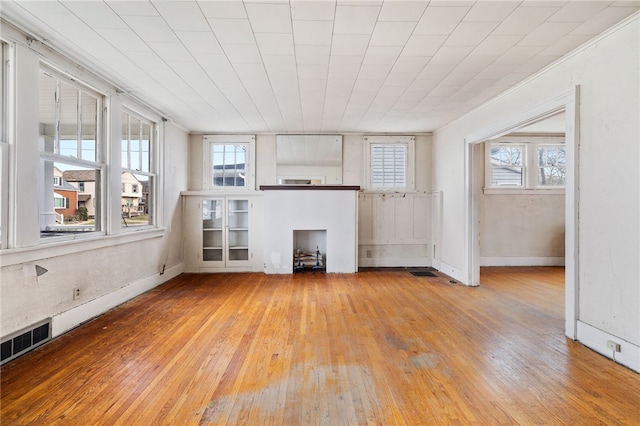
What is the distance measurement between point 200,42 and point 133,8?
1.77ft

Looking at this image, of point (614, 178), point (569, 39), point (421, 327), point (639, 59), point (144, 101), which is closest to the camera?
point (639, 59)

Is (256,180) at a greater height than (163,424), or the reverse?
(256,180)

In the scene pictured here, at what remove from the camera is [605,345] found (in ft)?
7.93

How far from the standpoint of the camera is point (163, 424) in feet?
5.38

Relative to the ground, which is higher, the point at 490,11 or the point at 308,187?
the point at 490,11

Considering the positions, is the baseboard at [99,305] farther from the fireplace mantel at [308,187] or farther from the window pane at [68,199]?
the fireplace mantel at [308,187]

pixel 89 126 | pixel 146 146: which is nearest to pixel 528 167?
pixel 146 146

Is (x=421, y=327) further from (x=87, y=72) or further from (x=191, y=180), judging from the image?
(x=191, y=180)

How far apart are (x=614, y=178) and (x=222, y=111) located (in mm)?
4585

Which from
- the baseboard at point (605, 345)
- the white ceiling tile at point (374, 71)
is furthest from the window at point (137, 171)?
the baseboard at point (605, 345)

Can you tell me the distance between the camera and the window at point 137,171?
13.3 ft

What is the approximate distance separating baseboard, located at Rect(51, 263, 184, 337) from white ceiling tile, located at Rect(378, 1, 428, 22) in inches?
150

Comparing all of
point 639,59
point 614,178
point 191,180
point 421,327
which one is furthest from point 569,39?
point 191,180

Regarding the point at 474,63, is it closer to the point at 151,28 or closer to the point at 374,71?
the point at 374,71
